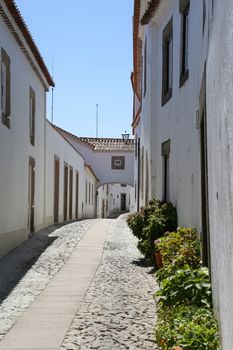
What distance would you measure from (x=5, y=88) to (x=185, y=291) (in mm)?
7673

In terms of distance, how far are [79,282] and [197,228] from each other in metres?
2.15

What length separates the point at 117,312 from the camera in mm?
6535

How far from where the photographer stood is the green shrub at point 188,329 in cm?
402

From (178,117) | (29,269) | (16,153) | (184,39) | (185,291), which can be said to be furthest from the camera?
(16,153)

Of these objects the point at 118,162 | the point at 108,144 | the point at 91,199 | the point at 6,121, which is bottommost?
the point at 91,199

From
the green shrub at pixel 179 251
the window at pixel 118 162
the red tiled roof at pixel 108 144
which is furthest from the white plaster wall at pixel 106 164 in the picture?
the green shrub at pixel 179 251

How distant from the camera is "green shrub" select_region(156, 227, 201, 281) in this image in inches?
263

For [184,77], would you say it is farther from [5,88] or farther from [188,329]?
[188,329]

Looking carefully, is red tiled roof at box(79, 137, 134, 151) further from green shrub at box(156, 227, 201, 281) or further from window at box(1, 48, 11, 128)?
green shrub at box(156, 227, 201, 281)

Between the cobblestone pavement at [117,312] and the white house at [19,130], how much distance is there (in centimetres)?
284

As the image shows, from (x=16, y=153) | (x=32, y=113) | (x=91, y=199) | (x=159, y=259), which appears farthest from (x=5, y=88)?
(x=91, y=199)

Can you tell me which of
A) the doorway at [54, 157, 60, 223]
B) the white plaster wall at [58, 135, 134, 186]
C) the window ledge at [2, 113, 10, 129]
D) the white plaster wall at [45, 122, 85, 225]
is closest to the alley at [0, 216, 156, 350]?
the window ledge at [2, 113, 10, 129]

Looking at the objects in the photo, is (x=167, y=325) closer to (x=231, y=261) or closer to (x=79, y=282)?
(x=231, y=261)

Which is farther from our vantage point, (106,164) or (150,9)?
(106,164)
